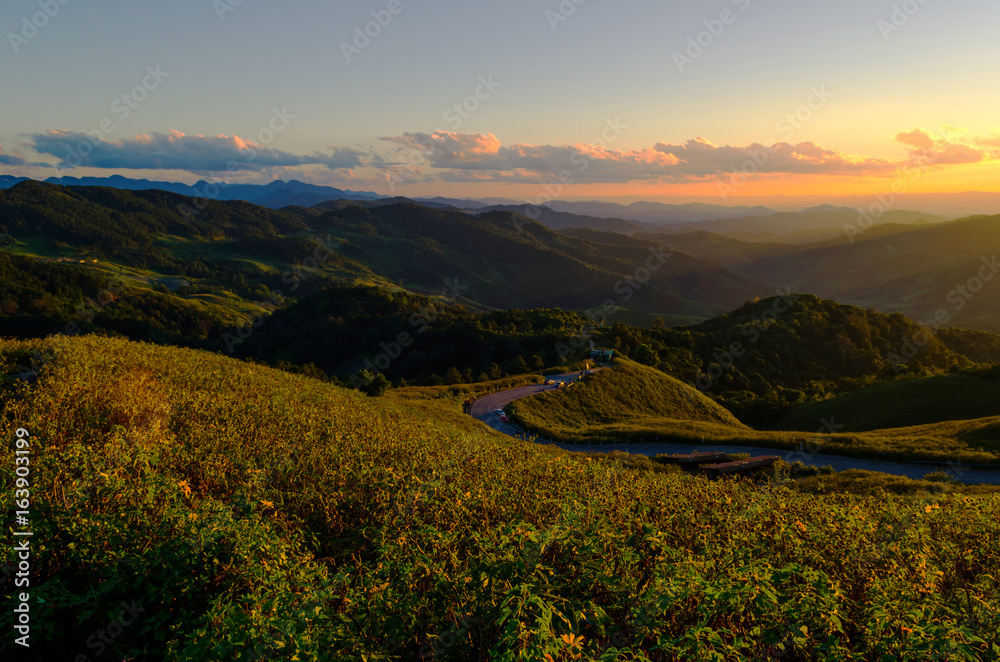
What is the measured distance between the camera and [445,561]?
26.3 feet

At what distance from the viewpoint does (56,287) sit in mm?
187125

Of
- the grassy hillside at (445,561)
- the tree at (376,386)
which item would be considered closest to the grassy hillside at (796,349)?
the tree at (376,386)

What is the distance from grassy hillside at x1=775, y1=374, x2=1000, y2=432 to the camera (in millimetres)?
59219

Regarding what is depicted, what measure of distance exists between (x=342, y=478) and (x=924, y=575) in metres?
11.2

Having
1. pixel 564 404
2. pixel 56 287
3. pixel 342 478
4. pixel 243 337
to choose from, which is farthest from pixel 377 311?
pixel 342 478

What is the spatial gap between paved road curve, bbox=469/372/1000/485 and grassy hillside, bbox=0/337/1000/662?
25.0 m

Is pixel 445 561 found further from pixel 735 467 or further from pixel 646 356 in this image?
pixel 646 356

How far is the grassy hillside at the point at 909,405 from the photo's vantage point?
59219mm
